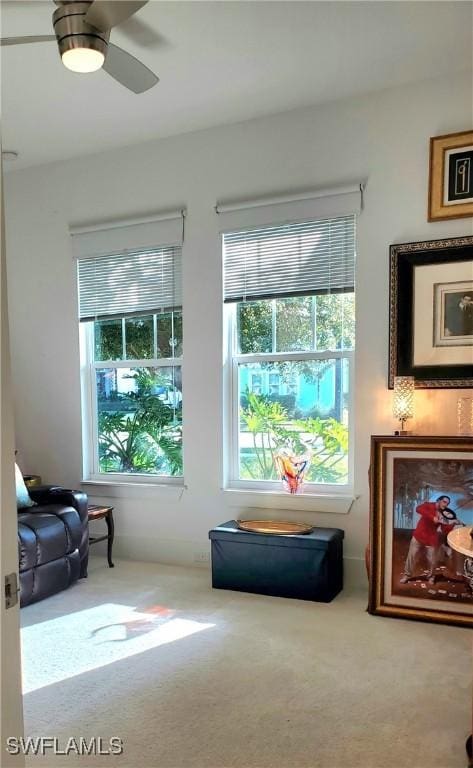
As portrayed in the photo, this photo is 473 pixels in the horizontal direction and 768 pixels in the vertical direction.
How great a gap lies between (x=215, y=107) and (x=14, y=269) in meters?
2.20

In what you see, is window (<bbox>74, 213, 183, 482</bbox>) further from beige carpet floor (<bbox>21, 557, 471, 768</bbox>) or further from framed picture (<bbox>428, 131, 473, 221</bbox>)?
framed picture (<bbox>428, 131, 473, 221</bbox>)

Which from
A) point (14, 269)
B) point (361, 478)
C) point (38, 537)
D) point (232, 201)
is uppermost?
point (232, 201)

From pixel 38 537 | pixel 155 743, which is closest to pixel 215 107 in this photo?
pixel 38 537

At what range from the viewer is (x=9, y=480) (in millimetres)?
1138

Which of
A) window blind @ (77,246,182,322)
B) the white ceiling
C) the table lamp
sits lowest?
the table lamp

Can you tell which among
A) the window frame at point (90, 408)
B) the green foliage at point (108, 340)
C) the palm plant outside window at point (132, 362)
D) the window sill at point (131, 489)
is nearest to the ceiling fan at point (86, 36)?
the palm plant outside window at point (132, 362)

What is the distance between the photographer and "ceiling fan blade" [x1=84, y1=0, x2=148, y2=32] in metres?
1.91

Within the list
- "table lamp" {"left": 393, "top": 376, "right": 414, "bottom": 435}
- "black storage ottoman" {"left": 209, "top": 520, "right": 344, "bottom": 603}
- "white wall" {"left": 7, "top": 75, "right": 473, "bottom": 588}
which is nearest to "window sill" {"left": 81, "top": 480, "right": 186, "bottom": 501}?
"white wall" {"left": 7, "top": 75, "right": 473, "bottom": 588}

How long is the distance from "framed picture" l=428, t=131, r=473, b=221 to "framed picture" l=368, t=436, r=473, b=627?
51.5 inches

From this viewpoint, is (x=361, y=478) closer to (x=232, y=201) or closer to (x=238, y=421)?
(x=238, y=421)

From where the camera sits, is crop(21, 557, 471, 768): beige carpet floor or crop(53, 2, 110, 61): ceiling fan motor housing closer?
crop(21, 557, 471, 768): beige carpet floor

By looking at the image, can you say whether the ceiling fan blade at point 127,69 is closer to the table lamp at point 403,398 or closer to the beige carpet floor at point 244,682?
the table lamp at point 403,398

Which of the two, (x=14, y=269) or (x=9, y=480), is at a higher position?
(x=14, y=269)

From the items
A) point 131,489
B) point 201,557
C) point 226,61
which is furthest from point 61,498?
point 226,61
